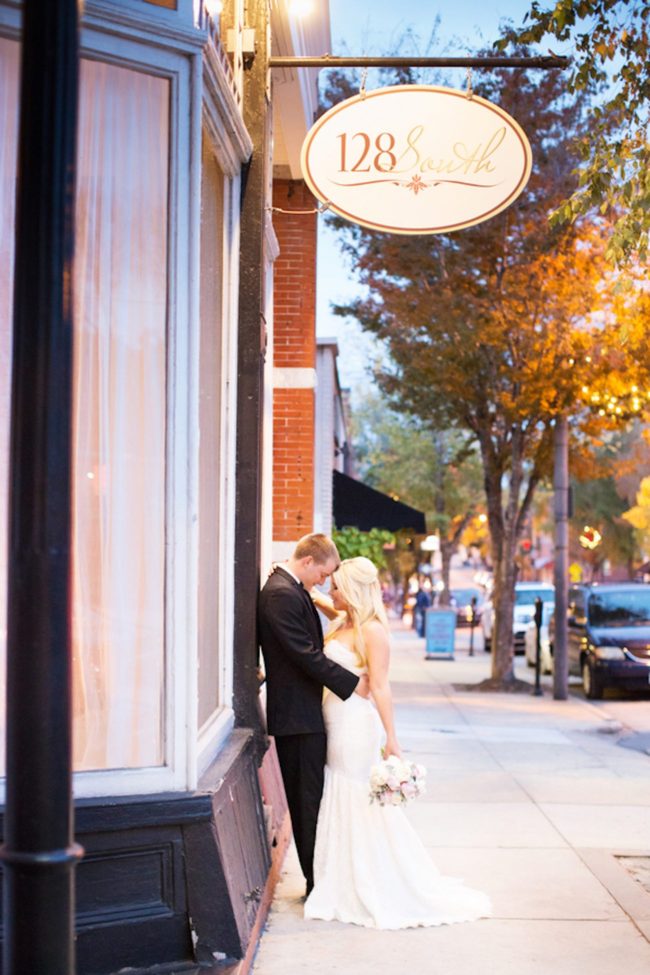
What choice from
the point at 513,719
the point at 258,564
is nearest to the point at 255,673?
the point at 258,564

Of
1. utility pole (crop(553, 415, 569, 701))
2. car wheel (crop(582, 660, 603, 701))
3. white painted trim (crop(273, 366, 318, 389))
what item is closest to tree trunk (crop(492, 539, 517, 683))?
utility pole (crop(553, 415, 569, 701))

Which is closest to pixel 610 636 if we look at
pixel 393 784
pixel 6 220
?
pixel 393 784

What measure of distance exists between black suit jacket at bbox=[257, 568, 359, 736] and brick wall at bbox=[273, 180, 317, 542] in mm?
5010

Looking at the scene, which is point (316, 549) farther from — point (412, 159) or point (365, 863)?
point (412, 159)

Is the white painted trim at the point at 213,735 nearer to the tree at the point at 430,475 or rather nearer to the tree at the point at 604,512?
the tree at the point at 430,475

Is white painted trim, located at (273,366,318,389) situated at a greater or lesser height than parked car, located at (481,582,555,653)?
greater

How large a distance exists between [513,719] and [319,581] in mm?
9886

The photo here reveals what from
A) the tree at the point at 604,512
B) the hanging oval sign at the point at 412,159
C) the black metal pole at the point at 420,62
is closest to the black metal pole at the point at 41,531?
the hanging oval sign at the point at 412,159

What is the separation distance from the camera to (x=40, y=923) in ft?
7.55

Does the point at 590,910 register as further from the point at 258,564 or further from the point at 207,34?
the point at 207,34

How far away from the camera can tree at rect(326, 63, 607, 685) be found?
1794 centimetres

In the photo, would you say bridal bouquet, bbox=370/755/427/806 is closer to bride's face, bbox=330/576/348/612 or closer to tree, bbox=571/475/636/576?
bride's face, bbox=330/576/348/612

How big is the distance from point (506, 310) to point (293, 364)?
742 cm

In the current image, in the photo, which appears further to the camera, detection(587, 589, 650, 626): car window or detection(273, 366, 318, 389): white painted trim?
detection(587, 589, 650, 626): car window
